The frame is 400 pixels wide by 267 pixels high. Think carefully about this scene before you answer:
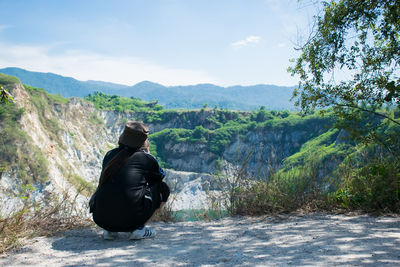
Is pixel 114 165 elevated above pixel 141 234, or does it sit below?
above

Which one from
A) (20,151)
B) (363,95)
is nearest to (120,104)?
(20,151)

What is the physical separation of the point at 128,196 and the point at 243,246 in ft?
4.04

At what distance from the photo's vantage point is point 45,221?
4066 millimetres

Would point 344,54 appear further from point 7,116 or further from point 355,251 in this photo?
point 7,116

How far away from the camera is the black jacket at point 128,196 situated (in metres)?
3.30

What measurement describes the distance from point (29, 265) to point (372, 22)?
566cm

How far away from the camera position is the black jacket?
330cm

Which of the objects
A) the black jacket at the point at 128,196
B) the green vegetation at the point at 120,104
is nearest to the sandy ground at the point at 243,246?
the black jacket at the point at 128,196

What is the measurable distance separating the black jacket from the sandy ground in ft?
0.83

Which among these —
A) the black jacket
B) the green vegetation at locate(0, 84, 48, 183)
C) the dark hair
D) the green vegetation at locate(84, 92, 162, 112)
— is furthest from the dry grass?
the green vegetation at locate(84, 92, 162, 112)

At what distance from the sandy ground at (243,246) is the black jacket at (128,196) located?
252 mm

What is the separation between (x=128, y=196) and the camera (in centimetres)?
329

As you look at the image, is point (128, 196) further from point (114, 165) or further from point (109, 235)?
point (109, 235)

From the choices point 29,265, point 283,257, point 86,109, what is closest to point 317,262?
point 283,257
